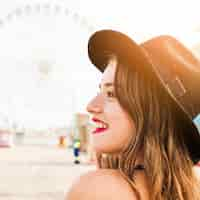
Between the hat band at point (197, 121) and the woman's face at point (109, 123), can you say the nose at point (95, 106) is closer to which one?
the woman's face at point (109, 123)

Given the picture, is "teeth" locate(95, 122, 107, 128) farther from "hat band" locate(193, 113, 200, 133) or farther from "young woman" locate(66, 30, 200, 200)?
"hat band" locate(193, 113, 200, 133)

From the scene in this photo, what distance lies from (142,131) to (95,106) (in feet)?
0.24

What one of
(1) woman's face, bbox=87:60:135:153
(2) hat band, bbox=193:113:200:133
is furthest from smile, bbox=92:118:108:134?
Answer: (2) hat band, bbox=193:113:200:133

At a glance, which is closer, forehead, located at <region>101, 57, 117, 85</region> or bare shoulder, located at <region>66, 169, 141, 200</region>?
bare shoulder, located at <region>66, 169, 141, 200</region>

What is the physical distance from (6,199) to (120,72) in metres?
2.55

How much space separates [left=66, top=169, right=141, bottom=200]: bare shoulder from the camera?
0.55 metres

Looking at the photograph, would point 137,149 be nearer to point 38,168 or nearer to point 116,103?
point 116,103

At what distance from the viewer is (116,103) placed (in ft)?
2.04

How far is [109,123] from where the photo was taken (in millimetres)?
618

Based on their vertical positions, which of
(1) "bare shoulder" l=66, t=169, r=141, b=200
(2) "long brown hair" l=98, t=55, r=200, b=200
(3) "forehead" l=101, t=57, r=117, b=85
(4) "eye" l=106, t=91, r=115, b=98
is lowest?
(1) "bare shoulder" l=66, t=169, r=141, b=200

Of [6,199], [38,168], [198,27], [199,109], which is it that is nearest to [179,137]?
[199,109]

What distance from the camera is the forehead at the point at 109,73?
2.13 feet

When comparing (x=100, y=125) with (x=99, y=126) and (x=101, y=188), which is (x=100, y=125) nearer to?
(x=99, y=126)

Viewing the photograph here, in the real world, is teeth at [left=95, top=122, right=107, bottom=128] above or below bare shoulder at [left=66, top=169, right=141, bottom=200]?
above
